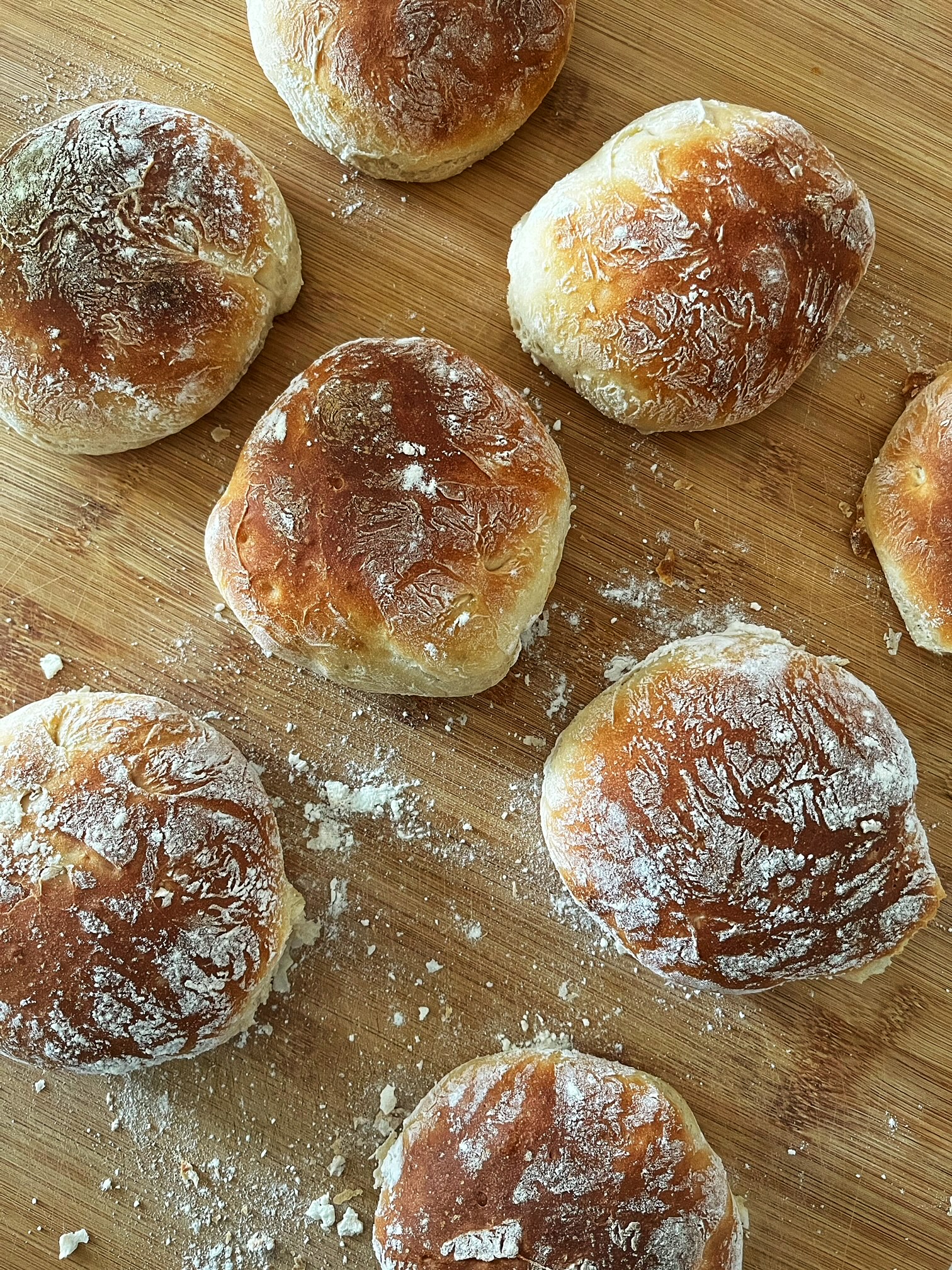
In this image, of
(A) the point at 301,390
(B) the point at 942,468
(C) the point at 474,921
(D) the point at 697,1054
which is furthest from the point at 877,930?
(A) the point at 301,390

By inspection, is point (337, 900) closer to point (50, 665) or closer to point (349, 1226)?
point (349, 1226)

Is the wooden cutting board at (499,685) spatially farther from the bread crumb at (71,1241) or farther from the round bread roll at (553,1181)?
the round bread roll at (553,1181)

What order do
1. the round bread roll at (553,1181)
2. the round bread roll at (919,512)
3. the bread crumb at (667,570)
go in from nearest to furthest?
the round bread roll at (553,1181) → the round bread roll at (919,512) → the bread crumb at (667,570)

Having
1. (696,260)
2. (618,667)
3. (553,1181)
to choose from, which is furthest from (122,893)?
(696,260)

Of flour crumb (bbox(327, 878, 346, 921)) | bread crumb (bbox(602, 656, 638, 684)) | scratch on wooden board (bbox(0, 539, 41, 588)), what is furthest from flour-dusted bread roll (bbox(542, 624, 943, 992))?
scratch on wooden board (bbox(0, 539, 41, 588))

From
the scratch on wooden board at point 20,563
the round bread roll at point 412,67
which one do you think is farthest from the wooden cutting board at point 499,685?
the round bread roll at point 412,67

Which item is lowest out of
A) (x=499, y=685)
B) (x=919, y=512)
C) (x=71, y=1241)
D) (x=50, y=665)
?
(x=71, y=1241)
